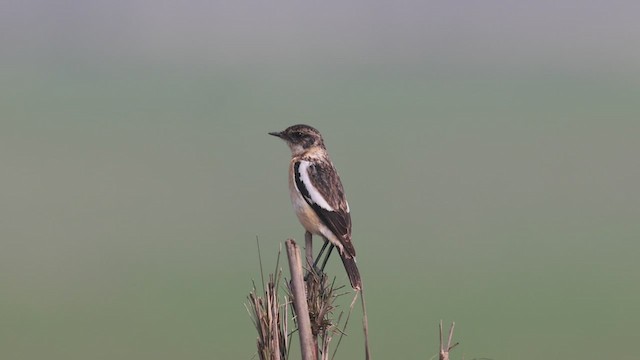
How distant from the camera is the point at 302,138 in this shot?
327 inches

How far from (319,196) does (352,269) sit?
967 millimetres

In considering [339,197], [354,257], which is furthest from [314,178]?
[354,257]

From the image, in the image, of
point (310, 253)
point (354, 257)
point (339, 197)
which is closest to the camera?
point (310, 253)

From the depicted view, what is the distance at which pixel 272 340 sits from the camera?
4.27 metres

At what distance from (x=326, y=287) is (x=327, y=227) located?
2551 mm

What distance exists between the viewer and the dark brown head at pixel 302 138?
27.1 ft

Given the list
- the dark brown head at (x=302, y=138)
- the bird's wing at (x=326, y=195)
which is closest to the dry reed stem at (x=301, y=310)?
the bird's wing at (x=326, y=195)

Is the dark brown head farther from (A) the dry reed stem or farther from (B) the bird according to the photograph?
(A) the dry reed stem

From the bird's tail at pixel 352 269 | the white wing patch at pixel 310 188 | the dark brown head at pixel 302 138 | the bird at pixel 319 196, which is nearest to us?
the bird's tail at pixel 352 269

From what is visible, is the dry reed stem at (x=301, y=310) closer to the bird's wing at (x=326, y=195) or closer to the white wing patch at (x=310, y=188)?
the bird's wing at (x=326, y=195)

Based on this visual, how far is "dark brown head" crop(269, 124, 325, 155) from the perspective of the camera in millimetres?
8258

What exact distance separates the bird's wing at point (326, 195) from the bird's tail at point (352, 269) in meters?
0.08

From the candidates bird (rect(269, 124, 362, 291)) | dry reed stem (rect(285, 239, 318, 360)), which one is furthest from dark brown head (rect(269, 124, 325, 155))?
dry reed stem (rect(285, 239, 318, 360))

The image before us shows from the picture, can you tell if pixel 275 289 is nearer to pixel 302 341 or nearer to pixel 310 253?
pixel 302 341
